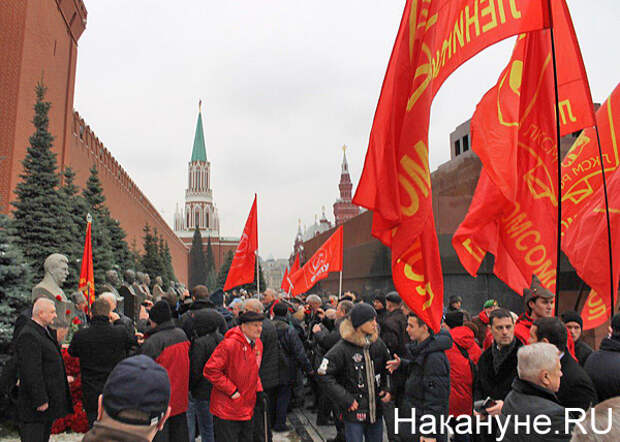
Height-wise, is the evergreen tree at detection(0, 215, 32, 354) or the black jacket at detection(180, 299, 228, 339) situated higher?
the evergreen tree at detection(0, 215, 32, 354)

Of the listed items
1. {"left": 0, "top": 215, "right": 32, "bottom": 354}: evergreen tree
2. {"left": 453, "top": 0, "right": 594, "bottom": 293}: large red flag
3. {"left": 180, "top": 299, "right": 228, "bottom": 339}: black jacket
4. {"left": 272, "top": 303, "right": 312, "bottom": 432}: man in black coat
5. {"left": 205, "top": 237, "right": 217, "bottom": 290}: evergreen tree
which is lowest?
{"left": 272, "top": 303, "right": 312, "bottom": 432}: man in black coat

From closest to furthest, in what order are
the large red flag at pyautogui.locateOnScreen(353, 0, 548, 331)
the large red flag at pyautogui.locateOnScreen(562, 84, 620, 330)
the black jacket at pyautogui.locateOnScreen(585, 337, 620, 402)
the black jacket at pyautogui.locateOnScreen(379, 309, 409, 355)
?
1. the black jacket at pyautogui.locateOnScreen(585, 337, 620, 402)
2. the large red flag at pyautogui.locateOnScreen(353, 0, 548, 331)
3. the large red flag at pyautogui.locateOnScreen(562, 84, 620, 330)
4. the black jacket at pyautogui.locateOnScreen(379, 309, 409, 355)

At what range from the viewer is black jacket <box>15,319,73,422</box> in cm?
413

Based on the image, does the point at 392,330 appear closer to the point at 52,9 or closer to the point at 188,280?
the point at 52,9

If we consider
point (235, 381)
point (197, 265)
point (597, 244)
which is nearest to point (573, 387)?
point (597, 244)

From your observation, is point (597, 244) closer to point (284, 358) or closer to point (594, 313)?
point (594, 313)

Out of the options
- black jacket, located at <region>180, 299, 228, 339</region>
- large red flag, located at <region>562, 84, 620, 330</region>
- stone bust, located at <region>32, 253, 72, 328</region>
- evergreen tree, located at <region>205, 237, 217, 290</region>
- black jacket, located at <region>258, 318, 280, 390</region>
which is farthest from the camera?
evergreen tree, located at <region>205, 237, 217, 290</region>

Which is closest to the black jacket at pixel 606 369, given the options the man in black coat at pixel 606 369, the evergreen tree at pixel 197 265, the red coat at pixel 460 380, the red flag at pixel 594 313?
the man in black coat at pixel 606 369

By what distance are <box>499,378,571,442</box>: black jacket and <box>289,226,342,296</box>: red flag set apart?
22.6 ft

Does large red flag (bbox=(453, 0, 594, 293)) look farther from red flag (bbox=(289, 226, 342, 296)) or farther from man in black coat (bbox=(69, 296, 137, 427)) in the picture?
red flag (bbox=(289, 226, 342, 296))

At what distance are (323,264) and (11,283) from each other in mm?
5496

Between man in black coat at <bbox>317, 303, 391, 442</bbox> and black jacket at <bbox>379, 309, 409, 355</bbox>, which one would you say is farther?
black jacket at <bbox>379, 309, 409, 355</bbox>

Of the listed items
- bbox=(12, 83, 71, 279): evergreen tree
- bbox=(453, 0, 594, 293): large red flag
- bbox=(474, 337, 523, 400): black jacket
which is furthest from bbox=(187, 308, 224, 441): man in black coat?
bbox=(12, 83, 71, 279): evergreen tree

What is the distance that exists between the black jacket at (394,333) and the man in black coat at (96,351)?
2772mm
